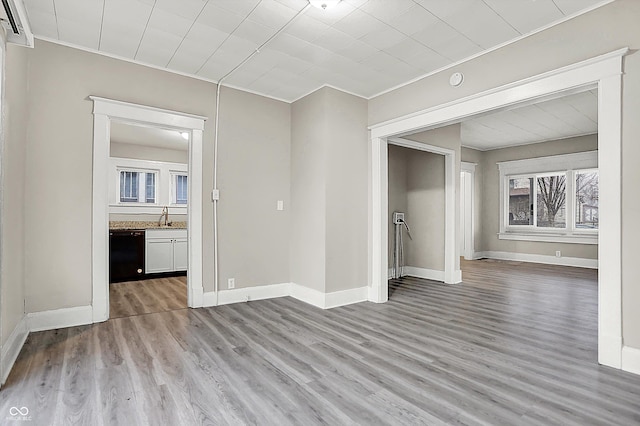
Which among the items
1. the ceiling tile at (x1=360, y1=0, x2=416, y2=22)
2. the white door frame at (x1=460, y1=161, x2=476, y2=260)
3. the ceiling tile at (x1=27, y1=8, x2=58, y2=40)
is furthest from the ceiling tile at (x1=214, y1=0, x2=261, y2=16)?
the white door frame at (x1=460, y1=161, x2=476, y2=260)

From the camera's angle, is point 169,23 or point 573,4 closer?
point 573,4

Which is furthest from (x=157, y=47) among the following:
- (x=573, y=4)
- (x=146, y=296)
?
(x=573, y=4)

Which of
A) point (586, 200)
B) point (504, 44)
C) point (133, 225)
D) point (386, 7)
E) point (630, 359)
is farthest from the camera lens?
point (586, 200)

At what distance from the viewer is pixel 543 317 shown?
12.1ft

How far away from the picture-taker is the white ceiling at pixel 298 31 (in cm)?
262

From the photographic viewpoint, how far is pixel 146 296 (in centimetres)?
461

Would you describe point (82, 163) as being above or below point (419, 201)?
above

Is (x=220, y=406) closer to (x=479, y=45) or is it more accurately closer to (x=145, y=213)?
(x=479, y=45)

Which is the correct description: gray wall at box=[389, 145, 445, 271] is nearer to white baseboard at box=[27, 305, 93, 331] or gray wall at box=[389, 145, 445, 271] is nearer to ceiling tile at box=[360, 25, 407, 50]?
ceiling tile at box=[360, 25, 407, 50]

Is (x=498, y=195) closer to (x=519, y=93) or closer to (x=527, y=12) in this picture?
(x=519, y=93)

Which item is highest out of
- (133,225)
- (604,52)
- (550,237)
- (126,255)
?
(604,52)

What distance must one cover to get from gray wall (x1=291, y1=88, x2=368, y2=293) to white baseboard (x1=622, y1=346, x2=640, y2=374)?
255 centimetres

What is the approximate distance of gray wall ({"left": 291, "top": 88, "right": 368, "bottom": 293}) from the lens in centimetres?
411

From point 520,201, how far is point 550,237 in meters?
1.12
